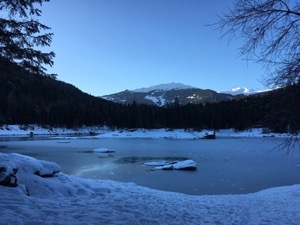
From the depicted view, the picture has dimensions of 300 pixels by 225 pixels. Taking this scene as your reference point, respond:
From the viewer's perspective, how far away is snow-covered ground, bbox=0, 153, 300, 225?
26.1ft

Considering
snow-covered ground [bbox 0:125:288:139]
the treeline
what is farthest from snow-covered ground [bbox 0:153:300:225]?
snow-covered ground [bbox 0:125:288:139]

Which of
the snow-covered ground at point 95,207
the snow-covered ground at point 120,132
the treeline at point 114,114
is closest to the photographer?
the snow-covered ground at point 95,207

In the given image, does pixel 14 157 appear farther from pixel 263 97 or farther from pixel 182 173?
pixel 182 173

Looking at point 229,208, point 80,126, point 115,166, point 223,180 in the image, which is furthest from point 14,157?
point 80,126

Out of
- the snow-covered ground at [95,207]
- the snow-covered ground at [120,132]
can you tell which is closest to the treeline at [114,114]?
the snow-covered ground at [120,132]

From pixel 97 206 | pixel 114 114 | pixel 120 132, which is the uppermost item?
pixel 114 114

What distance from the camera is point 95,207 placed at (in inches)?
368

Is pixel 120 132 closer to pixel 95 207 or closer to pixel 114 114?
pixel 114 114

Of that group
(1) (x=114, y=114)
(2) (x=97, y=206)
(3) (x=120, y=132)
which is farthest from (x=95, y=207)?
(1) (x=114, y=114)

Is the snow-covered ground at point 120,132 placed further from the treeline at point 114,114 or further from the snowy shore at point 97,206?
the snowy shore at point 97,206

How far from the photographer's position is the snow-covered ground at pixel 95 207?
314 inches

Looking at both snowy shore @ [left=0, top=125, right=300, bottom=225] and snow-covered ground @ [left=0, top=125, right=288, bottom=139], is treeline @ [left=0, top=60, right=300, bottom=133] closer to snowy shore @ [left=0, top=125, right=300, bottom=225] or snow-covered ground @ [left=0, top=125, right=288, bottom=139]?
snow-covered ground @ [left=0, top=125, right=288, bottom=139]

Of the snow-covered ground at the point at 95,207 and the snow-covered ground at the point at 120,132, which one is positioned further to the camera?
the snow-covered ground at the point at 120,132

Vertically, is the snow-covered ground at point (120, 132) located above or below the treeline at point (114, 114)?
below
